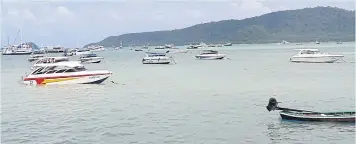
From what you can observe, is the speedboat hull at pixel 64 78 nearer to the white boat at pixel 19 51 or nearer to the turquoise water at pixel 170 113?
the turquoise water at pixel 170 113

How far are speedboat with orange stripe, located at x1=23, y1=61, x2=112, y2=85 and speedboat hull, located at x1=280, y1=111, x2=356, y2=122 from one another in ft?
78.7

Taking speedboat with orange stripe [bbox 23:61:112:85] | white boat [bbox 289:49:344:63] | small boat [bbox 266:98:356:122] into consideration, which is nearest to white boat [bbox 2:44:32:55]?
white boat [bbox 289:49:344:63]

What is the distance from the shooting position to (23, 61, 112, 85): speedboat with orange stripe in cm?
4416

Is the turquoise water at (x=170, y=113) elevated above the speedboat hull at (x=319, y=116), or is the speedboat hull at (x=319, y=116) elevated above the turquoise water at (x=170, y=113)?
the speedboat hull at (x=319, y=116)

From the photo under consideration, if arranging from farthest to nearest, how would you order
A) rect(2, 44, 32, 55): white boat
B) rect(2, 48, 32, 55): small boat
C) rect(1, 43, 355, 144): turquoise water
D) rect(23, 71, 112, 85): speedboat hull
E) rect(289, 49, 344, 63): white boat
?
rect(2, 44, 32, 55): white boat → rect(2, 48, 32, 55): small boat → rect(289, 49, 344, 63): white boat → rect(23, 71, 112, 85): speedboat hull → rect(1, 43, 355, 144): turquoise water

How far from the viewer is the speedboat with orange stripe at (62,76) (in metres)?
44.2

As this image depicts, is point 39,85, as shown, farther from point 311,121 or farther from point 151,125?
point 311,121

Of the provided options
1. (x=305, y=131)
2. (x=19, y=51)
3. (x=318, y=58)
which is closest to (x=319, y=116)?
(x=305, y=131)

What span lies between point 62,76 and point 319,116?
26312mm

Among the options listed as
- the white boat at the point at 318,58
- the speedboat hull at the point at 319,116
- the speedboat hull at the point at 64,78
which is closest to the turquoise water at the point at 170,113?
the speedboat hull at the point at 319,116

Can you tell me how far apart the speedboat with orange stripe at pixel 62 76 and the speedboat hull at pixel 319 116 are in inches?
944

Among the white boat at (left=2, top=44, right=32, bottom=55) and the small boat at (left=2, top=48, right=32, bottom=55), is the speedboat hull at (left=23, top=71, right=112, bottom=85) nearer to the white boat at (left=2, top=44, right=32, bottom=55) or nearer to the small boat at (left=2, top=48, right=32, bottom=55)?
the small boat at (left=2, top=48, right=32, bottom=55)

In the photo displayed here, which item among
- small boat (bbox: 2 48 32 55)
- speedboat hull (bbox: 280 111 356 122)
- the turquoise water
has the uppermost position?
speedboat hull (bbox: 280 111 356 122)

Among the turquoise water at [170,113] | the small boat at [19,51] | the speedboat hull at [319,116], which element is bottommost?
the small boat at [19,51]
